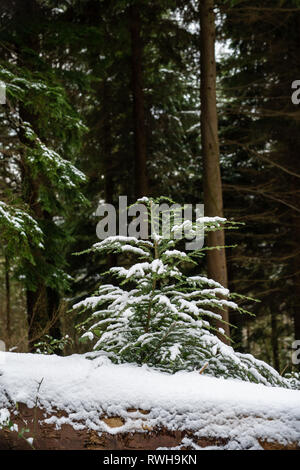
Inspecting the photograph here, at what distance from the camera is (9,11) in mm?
8414

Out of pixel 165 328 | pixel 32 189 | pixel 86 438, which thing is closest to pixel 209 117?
pixel 32 189

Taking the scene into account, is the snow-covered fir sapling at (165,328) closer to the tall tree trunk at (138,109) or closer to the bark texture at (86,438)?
the bark texture at (86,438)

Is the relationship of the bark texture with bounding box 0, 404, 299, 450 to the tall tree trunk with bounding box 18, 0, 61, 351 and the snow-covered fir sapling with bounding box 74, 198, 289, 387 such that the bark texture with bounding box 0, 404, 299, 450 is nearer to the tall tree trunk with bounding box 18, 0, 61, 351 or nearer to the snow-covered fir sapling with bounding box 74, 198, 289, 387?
the snow-covered fir sapling with bounding box 74, 198, 289, 387

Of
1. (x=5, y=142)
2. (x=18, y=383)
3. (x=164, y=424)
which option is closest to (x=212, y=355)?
(x=164, y=424)

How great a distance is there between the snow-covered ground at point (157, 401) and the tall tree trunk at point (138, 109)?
7.71 meters

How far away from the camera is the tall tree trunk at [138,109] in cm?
1021

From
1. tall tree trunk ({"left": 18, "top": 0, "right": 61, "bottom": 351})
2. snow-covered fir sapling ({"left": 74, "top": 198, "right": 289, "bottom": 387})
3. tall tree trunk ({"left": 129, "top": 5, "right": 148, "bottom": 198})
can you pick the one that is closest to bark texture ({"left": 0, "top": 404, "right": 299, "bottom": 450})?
snow-covered fir sapling ({"left": 74, "top": 198, "right": 289, "bottom": 387})

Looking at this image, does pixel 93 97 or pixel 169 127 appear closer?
pixel 169 127

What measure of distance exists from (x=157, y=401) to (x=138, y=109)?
9.11 meters

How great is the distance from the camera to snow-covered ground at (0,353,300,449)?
7.50 feet

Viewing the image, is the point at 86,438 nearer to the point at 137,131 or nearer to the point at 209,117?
the point at 209,117

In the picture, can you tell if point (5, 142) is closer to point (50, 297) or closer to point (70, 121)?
point (70, 121)
